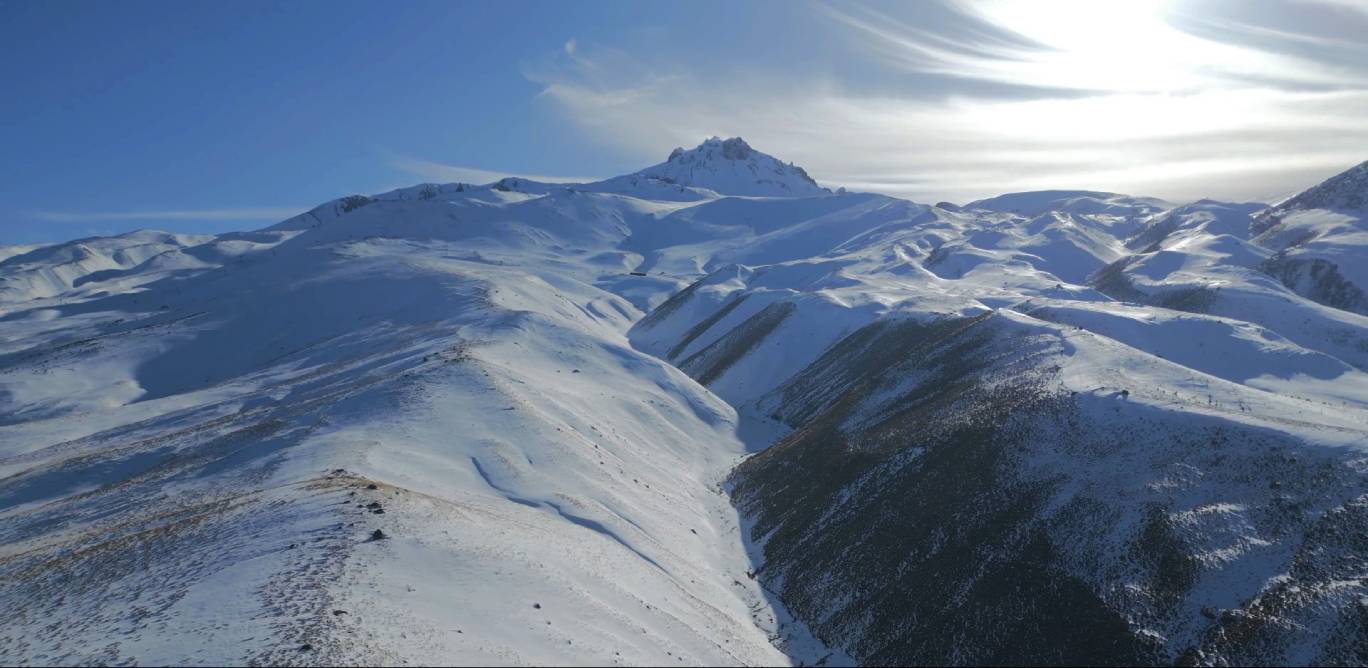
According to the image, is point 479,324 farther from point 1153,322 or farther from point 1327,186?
point 1327,186

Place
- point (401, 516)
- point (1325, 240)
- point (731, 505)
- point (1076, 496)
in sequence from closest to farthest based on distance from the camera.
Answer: point (401, 516)
point (1076, 496)
point (731, 505)
point (1325, 240)

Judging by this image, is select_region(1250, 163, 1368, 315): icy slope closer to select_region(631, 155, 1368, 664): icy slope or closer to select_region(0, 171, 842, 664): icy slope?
select_region(631, 155, 1368, 664): icy slope

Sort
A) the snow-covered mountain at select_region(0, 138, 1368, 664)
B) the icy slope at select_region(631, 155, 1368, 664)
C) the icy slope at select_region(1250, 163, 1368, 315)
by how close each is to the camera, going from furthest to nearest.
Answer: the icy slope at select_region(1250, 163, 1368, 315)
the icy slope at select_region(631, 155, 1368, 664)
the snow-covered mountain at select_region(0, 138, 1368, 664)

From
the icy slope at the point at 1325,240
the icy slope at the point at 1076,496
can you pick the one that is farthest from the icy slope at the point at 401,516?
the icy slope at the point at 1325,240

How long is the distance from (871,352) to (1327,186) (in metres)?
164

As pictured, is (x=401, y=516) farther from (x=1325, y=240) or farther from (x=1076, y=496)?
(x=1325, y=240)

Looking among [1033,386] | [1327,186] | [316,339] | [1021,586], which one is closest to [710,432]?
[1033,386]

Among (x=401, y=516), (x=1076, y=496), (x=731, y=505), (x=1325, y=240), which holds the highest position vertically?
(x=401, y=516)

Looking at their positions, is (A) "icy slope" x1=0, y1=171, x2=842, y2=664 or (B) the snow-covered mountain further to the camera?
(B) the snow-covered mountain

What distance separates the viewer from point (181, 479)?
127 ft

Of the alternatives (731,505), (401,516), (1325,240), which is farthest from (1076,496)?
(1325,240)

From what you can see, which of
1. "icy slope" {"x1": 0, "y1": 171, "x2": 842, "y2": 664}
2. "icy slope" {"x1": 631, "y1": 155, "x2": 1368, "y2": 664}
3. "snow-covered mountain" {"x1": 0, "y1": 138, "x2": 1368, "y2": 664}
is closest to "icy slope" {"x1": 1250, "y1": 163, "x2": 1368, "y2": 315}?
"snow-covered mountain" {"x1": 0, "y1": 138, "x2": 1368, "y2": 664}

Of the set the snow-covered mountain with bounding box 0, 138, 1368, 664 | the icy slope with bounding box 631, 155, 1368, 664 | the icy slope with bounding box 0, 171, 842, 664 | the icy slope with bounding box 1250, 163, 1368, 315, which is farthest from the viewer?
the icy slope with bounding box 1250, 163, 1368, 315

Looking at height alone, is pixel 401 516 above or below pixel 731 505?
above
